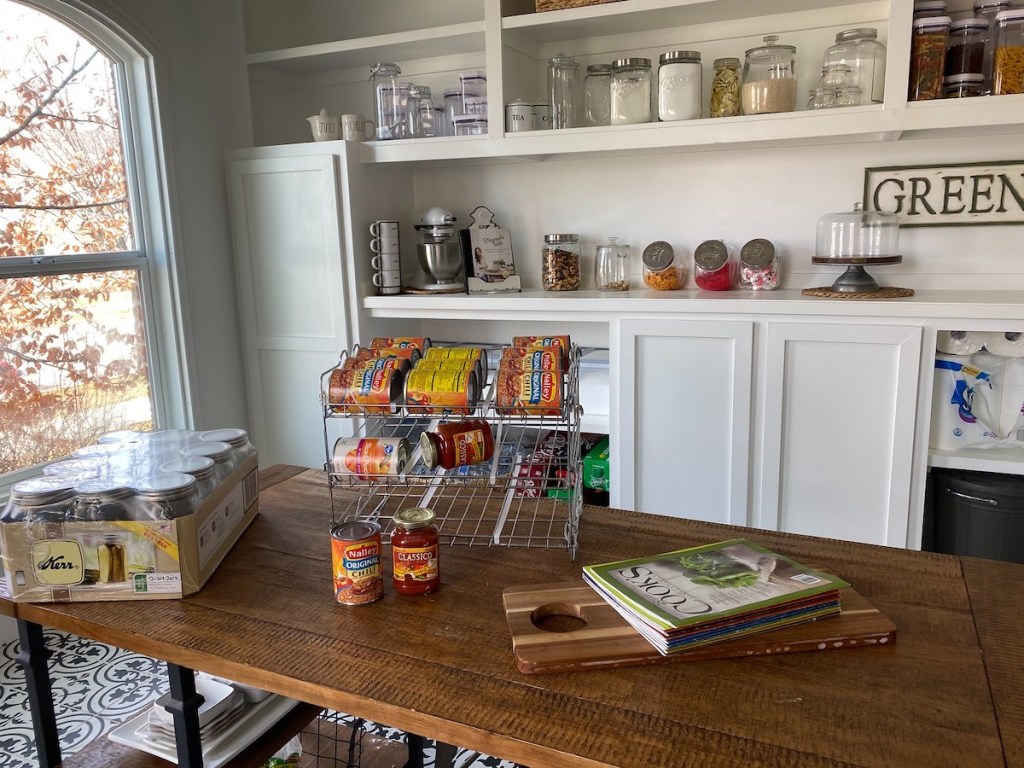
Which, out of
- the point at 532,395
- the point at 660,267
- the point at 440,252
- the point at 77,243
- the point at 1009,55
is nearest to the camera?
the point at 532,395

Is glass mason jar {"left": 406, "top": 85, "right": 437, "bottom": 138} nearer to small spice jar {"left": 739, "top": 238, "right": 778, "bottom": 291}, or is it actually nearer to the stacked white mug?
the stacked white mug

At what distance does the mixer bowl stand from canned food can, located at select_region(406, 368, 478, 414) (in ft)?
5.73

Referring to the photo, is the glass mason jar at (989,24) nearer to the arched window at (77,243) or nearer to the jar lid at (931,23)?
the jar lid at (931,23)

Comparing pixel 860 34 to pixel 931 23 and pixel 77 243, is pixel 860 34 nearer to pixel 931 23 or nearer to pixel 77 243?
pixel 931 23

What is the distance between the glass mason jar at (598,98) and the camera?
272 centimetres

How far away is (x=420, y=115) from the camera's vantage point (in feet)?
9.81

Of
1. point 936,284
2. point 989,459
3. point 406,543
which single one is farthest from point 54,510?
point 936,284

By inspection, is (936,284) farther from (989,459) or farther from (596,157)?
(596,157)

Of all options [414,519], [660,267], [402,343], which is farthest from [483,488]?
[660,267]

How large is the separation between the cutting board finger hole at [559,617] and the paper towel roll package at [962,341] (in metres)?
1.74

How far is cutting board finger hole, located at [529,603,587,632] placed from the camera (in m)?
1.12

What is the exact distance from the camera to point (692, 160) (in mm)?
2869

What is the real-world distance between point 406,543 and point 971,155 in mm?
2351

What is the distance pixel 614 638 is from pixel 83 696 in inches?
77.4
